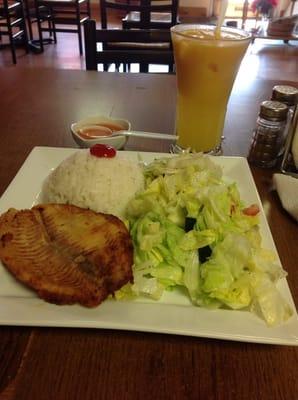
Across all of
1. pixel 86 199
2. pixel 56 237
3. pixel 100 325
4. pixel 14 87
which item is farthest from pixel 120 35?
pixel 100 325

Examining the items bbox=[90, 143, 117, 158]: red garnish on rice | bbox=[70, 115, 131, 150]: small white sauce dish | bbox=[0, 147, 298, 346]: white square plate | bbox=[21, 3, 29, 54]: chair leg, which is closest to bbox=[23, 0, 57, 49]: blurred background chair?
bbox=[21, 3, 29, 54]: chair leg

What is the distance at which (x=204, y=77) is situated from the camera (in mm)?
1138

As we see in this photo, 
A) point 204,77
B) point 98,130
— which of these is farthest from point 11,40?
point 204,77

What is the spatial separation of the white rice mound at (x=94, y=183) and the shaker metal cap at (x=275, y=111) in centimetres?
42

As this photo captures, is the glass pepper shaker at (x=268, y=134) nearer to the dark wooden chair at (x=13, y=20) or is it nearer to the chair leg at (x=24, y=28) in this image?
the dark wooden chair at (x=13, y=20)

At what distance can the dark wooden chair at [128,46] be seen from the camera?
1834 millimetres

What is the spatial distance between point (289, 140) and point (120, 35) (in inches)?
45.5

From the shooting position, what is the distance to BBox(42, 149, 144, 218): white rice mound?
3.12 feet

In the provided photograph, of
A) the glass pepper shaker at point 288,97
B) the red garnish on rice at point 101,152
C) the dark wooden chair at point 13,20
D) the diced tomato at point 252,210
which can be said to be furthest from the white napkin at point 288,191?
the dark wooden chair at point 13,20

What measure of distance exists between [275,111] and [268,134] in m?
0.08

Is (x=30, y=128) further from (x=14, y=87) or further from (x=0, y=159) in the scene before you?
(x=14, y=87)

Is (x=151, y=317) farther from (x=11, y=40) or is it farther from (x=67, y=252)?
(x=11, y=40)

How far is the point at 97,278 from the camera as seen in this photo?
2.24 ft

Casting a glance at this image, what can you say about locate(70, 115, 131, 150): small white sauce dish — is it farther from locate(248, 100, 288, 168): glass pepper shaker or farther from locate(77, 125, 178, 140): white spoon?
locate(248, 100, 288, 168): glass pepper shaker
